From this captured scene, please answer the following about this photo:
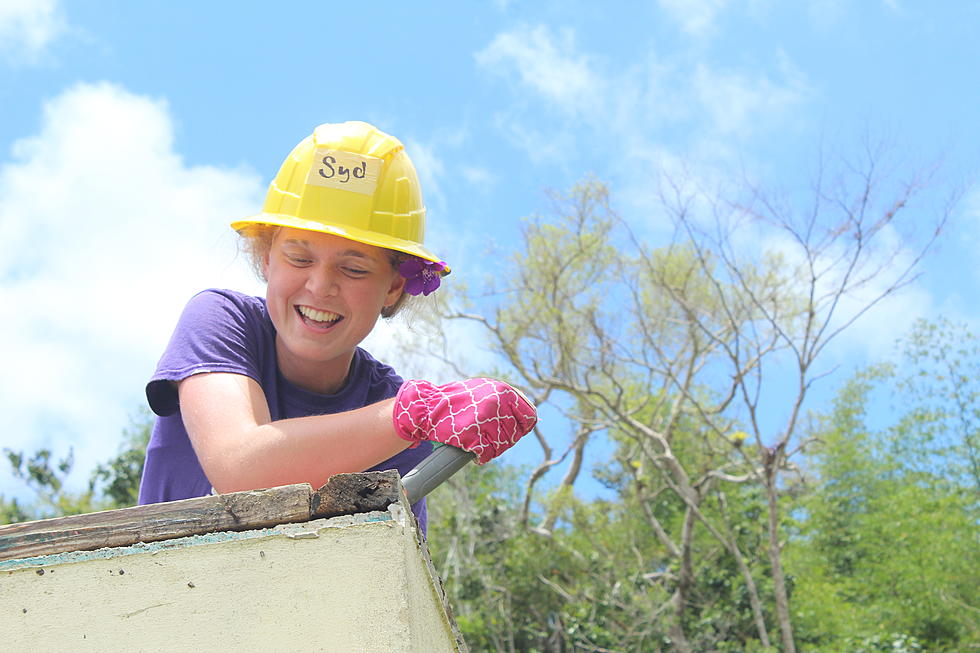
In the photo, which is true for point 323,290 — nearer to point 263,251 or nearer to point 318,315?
point 318,315

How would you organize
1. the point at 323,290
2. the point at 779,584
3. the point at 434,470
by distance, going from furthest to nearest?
the point at 779,584, the point at 323,290, the point at 434,470

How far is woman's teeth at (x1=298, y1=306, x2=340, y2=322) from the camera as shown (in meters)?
1.83

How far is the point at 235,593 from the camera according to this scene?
3.54ft

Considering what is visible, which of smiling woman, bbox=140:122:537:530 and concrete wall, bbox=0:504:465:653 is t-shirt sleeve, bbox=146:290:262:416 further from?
concrete wall, bbox=0:504:465:653

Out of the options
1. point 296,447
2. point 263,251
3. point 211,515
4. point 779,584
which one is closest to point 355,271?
point 263,251

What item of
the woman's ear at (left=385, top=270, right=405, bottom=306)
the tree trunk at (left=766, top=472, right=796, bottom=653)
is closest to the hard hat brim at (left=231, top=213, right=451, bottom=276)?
the woman's ear at (left=385, top=270, right=405, bottom=306)

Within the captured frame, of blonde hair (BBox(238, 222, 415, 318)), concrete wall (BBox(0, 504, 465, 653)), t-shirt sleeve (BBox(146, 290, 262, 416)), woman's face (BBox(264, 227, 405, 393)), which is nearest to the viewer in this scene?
concrete wall (BBox(0, 504, 465, 653))

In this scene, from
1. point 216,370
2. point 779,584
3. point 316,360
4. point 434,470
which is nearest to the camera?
point 434,470

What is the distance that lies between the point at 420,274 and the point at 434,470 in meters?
0.65

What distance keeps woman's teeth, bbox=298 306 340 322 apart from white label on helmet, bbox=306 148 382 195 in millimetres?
249

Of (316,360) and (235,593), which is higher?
(316,360)

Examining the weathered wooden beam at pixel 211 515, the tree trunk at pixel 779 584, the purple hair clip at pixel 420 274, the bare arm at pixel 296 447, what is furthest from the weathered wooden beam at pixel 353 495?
the tree trunk at pixel 779 584

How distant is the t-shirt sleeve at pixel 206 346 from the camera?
169 centimetres

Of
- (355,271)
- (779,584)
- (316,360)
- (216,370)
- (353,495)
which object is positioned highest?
(779,584)
